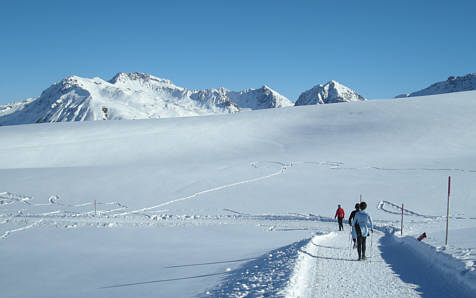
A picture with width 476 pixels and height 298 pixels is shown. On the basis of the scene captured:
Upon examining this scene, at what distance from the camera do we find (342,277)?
6.93m

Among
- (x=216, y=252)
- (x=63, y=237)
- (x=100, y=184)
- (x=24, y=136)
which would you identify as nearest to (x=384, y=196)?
(x=216, y=252)

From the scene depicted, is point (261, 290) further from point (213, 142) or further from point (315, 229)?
point (213, 142)

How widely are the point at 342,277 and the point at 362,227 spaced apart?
6.88 ft

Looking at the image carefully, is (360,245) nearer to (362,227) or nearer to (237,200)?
(362,227)

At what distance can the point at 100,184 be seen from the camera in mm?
26797

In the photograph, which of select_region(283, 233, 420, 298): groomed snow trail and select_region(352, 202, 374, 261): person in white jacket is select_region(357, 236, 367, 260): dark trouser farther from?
select_region(283, 233, 420, 298): groomed snow trail

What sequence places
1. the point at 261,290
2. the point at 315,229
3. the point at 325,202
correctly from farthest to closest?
1. the point at 325,202
2. the point at 315,229
3. the point at 261,290

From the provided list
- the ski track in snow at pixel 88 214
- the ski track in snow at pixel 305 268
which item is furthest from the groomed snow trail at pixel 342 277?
the ski track in snow at pixel 88 214

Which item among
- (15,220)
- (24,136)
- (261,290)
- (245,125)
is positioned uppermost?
(245,125)

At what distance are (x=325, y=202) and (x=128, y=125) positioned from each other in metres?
40.2

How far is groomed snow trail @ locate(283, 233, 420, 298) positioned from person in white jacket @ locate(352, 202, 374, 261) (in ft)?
0.97

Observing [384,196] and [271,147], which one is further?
[271,147]

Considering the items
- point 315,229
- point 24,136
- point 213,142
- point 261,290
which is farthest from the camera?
point 24,136

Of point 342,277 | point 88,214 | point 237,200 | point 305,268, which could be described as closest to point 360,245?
point 342,277
